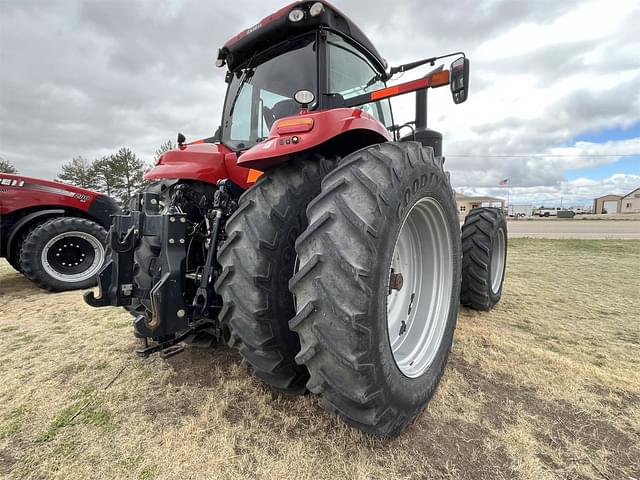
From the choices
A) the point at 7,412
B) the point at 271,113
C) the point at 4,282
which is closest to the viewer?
the point at 7,412

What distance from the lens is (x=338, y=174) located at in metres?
1.44

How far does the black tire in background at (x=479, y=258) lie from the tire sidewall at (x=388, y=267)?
1.50 metres

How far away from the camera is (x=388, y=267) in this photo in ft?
4.60

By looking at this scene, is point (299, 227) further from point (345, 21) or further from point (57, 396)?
point (57, 396)

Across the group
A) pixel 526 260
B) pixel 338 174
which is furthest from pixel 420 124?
pixel 526 260

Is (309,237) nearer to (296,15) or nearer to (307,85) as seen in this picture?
(307,85)

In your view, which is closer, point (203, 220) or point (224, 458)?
point (224, 458)

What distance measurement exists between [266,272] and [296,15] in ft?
5.08

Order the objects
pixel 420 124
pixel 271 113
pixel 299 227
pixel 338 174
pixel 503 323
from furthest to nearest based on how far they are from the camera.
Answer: pixel 503 323
pixel 420 124
pixel 271 113
pixel 299 227
pixel 338 174

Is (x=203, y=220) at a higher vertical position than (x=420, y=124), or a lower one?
lower

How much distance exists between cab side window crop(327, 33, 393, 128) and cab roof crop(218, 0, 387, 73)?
0.07m

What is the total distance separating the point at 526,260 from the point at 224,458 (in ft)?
26.7

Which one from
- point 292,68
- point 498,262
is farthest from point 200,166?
point 498,262

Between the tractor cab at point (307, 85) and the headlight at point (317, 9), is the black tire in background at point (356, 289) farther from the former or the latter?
the headlight at point (317, 9)
